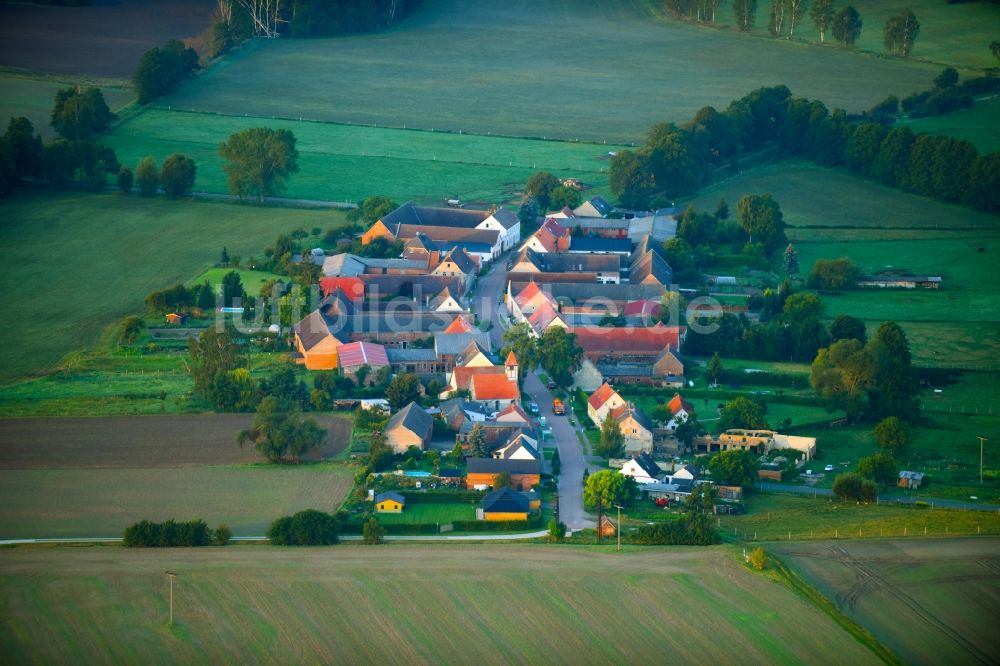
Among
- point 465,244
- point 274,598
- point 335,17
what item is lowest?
point 274,598

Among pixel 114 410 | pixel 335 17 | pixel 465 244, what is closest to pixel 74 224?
pixel 465 244

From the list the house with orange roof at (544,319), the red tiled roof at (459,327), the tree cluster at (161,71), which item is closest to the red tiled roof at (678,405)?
the house with orange roof at (544,319)

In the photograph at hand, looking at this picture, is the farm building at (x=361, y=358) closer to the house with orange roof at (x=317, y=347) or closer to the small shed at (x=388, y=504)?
the house with orange roof at (x=317, y=347)

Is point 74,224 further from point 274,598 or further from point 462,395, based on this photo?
point 274,598

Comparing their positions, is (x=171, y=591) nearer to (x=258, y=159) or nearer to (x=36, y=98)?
(x=258, y=159)

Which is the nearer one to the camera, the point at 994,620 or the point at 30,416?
the point at 994,620

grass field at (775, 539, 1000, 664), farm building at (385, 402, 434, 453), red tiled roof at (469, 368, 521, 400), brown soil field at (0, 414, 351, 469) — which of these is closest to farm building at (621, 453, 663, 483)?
grass field at (775, 539, 1000, 664)
